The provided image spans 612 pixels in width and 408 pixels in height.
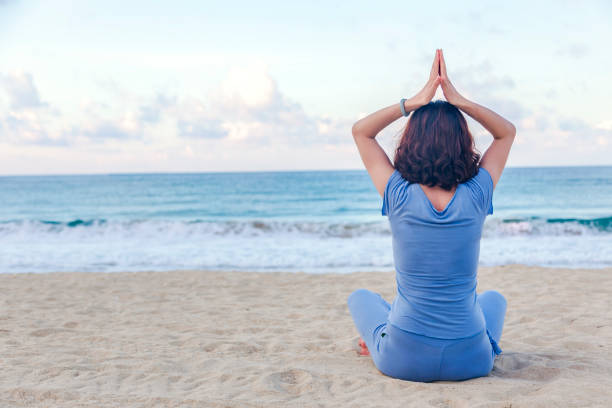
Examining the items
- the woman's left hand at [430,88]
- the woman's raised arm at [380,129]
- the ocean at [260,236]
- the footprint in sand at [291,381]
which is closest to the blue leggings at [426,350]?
the footprint in sand at [291,381]

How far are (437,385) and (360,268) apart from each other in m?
6.39

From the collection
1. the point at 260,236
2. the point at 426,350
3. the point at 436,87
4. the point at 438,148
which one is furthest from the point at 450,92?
the point at 260,236

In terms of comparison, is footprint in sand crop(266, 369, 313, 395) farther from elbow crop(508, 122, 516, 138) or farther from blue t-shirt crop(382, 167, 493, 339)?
elbow crop(508, 122, 516, 138)

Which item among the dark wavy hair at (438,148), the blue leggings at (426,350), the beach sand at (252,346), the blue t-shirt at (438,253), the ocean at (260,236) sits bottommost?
the ocean at (260,236)

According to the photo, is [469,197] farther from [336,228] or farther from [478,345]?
[336,228]

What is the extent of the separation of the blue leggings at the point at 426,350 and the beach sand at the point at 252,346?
0.08 m

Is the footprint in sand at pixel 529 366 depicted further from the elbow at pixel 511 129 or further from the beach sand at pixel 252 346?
the elbow at pixel 511 129

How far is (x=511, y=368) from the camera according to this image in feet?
11.2

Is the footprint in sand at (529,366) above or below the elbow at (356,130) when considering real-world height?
below

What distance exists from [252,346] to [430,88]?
2.46 meters

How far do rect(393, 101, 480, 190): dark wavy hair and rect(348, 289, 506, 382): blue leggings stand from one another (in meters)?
0.84

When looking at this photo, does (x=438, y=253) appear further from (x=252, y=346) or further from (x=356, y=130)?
(x=252, y=346)

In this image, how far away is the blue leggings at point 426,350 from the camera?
2824 mm

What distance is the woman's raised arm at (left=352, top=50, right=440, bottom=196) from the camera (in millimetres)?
2732
